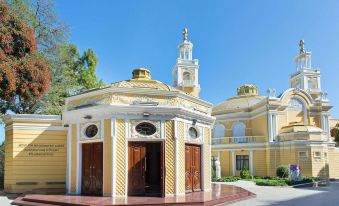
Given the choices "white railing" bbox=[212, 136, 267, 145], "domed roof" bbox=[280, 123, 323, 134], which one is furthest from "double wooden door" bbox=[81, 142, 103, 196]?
"white railing" bbox=[212, 136, 267, 145]

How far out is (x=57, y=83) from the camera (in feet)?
85.0

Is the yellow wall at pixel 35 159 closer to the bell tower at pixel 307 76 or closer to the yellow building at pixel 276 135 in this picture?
the yellow building at pixel 276 135

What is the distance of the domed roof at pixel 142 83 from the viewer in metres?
14.7

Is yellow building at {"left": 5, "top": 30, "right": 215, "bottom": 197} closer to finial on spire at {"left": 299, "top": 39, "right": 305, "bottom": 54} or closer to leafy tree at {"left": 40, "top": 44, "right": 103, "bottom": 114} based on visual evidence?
leafy tree at {"left": 40, "top": 44, "right": 103, "bottom": 114}

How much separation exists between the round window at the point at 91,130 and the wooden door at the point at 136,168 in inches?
62.3

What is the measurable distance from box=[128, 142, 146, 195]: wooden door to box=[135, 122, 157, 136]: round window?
0.47 m

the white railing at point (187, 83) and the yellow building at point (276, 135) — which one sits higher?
the white railing at point (187, 83)

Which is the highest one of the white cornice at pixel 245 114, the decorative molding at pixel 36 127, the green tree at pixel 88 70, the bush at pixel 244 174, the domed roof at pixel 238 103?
the green tree at pixel 88 70

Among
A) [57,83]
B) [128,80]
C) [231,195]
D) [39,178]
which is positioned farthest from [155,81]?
[57,83]

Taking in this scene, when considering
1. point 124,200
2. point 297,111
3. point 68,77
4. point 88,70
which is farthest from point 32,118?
point 297,111

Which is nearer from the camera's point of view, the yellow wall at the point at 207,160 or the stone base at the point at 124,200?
the stone base at the point at 124,200

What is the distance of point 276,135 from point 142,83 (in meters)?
19.2

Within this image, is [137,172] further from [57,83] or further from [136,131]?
[57,83]

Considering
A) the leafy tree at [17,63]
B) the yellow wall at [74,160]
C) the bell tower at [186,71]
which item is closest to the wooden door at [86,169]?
the yellow wall at [74,160]
